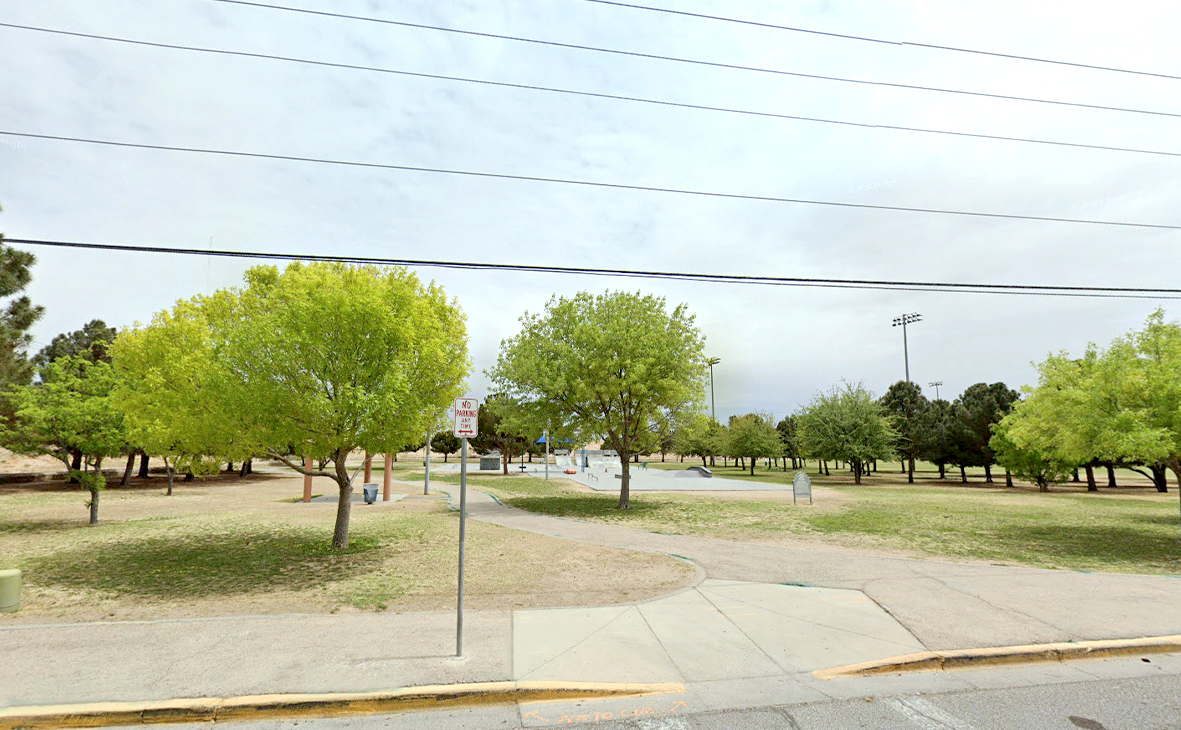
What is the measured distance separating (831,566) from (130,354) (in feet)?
79.1

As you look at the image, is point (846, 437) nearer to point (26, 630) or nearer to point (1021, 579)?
point (1021, 579)

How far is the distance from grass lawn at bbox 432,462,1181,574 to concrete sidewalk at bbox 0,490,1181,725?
4000 millimetres

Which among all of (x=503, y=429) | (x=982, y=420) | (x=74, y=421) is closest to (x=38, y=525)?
(x=74, y=421)

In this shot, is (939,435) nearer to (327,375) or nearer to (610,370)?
(610,370)

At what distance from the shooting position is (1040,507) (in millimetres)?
25844

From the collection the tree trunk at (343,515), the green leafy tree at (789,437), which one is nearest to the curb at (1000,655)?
the tree trunk at (343,515)

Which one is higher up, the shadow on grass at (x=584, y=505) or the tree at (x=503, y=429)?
the tree at (x=503, y=429)

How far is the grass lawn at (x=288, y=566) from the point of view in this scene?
353 inches

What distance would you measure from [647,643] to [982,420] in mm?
50418

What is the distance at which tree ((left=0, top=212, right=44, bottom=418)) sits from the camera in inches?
653

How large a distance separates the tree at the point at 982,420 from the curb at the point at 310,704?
50775 mm

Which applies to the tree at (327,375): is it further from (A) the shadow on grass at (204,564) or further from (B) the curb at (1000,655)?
(B) the curb at (1000,655)

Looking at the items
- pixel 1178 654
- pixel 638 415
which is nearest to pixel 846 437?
pixel 638 415

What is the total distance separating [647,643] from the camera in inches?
273
